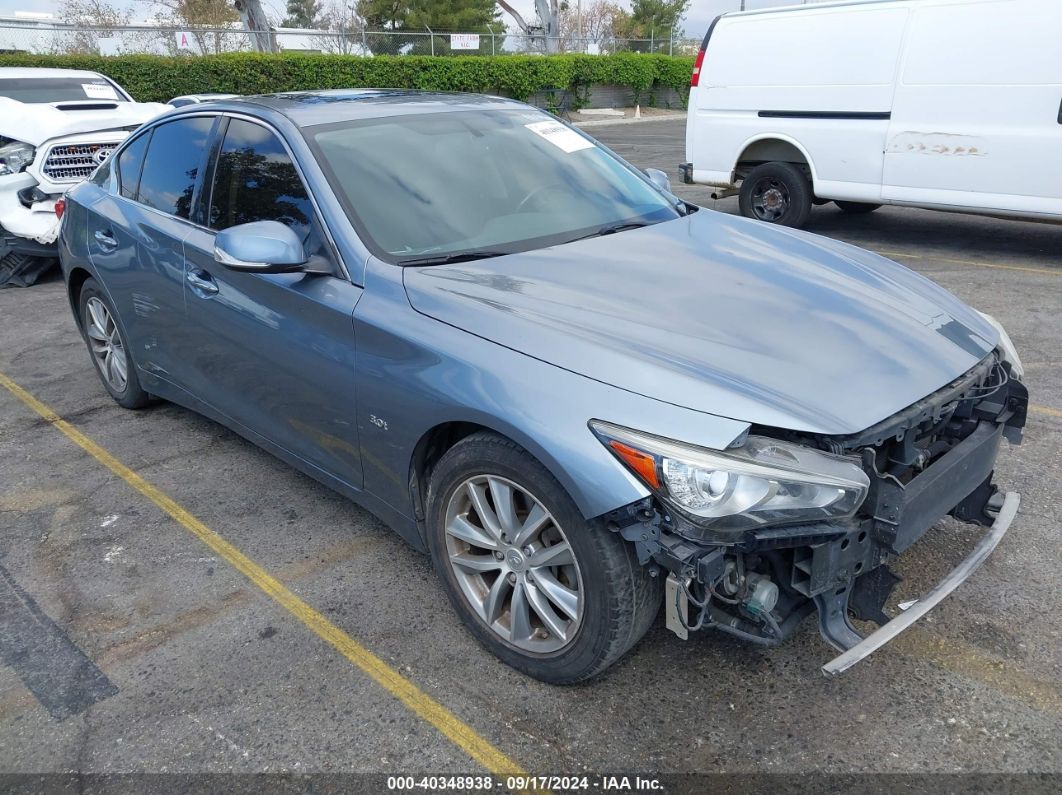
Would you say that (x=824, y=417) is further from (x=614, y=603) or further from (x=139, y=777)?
(x=139, y=777)

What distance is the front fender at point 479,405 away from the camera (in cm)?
223

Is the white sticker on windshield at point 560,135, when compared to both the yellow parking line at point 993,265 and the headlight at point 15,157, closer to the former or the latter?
the yellow parking line at point 993,265

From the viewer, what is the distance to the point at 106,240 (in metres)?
4.48

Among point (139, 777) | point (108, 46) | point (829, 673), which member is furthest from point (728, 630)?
point (108, 46)

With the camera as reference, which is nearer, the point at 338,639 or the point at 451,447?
the point at 451,447

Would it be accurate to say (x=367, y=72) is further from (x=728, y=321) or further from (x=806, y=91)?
(x=728, y=321)

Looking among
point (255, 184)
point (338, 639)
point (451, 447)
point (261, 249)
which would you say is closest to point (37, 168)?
point (255, 184)

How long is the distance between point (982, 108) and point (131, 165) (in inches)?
266

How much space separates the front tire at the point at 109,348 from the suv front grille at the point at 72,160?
12.6 ft

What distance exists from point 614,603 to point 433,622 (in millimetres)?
918

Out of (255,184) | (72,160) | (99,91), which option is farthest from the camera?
(99,91)

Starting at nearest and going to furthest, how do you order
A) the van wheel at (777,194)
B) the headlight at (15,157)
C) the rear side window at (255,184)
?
the rear side window at (255,184)
the headlight at (15,157)
the van wheel at (777,194)

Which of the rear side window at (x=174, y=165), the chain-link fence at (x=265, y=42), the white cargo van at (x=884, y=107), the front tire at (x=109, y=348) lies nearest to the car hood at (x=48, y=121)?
the front tire at (x=109, y=348)

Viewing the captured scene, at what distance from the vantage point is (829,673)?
222 centimetres
